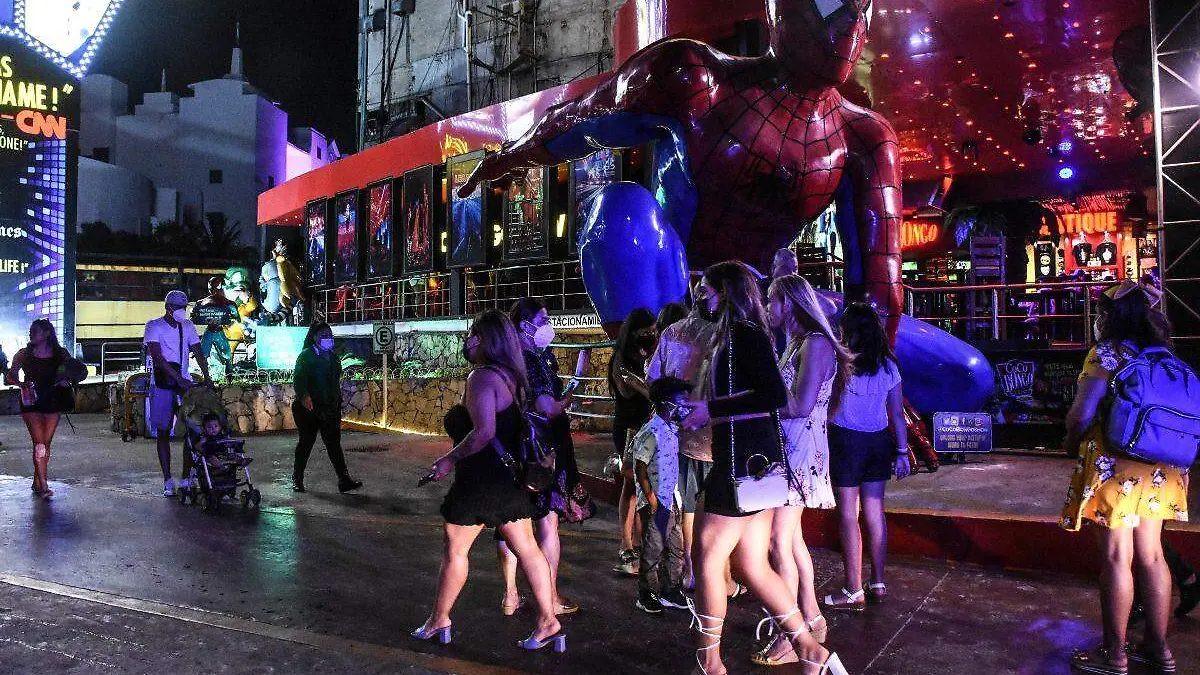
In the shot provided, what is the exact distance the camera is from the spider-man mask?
16.2 ft

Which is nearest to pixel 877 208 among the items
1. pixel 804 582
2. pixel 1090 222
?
pixel 804 582

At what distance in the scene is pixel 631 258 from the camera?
5.14 m

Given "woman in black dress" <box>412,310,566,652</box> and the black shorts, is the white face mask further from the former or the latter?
the black shorts

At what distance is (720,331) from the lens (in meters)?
3.20

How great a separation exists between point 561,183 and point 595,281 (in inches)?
511

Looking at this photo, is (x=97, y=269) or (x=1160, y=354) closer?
(x=1160, y=354)

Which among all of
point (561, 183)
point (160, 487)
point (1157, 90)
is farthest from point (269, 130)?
point (1157, 90)

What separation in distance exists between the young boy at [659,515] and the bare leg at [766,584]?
0.74 metres

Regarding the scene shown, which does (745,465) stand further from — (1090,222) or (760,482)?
(1090,222)

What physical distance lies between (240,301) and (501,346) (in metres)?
19.5

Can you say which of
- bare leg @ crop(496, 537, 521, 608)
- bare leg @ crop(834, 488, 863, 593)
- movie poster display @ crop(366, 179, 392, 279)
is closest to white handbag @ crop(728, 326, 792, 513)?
bare leg @ crop(834, 488, 863, 593)

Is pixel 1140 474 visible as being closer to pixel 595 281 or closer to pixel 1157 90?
pixel 595 281

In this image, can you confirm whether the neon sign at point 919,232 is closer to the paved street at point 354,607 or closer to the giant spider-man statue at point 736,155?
the paved street at point 354,607

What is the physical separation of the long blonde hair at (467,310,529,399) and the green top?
4384 mm
